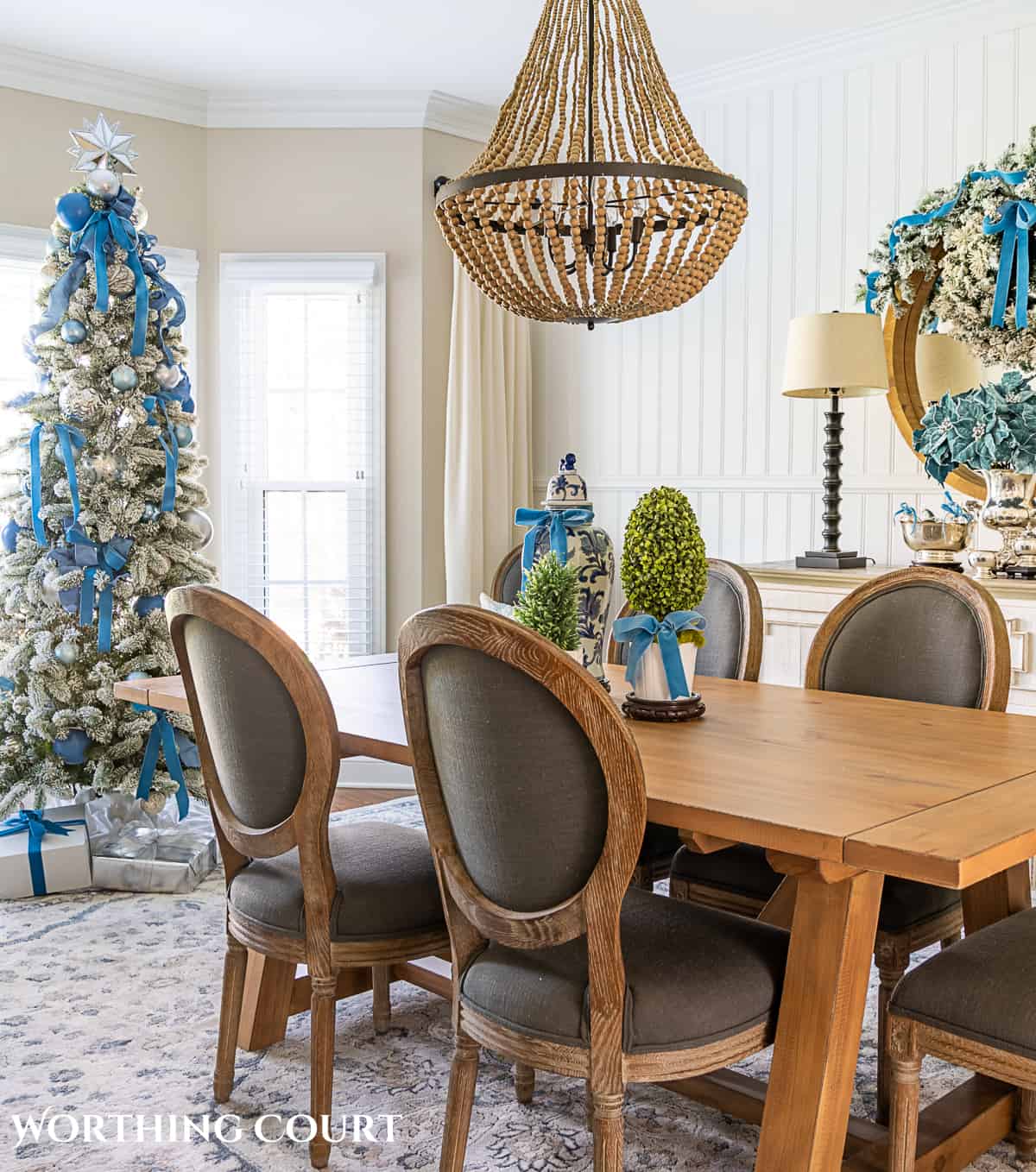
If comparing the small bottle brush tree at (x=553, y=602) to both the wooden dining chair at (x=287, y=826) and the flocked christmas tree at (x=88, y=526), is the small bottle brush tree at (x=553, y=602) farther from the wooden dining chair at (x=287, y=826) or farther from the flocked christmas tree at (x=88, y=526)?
the flocked christmas tree at (x=88, y=526)

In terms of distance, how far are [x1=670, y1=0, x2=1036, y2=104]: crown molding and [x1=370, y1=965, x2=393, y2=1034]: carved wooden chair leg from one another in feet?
11.1

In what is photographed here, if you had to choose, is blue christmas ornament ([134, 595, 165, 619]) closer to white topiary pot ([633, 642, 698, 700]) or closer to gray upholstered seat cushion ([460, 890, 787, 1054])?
white topiary pot ([633, 642, 698, 700])

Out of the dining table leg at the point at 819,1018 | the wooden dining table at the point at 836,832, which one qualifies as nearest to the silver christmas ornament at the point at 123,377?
the wooden dining table at the point at 836,832

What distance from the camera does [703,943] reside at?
69.8 inches

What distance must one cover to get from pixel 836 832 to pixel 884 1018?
2.80 ft

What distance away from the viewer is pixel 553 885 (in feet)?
5.40

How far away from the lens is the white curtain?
16.7 ft

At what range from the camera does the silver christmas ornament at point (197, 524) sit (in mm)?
3865

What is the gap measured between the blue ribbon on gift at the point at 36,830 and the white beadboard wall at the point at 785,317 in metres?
2.51

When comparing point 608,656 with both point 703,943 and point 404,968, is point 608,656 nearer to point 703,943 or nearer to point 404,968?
point 404,968

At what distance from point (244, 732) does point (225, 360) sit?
3291 millimetres

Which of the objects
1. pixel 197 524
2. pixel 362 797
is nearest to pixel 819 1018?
pixel 197 524

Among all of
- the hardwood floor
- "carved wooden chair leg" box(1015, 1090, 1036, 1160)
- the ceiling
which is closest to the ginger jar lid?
"carved wooden chair leg" box(1015, 1090, 1036, 1160)

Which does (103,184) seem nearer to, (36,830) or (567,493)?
(36,830)
